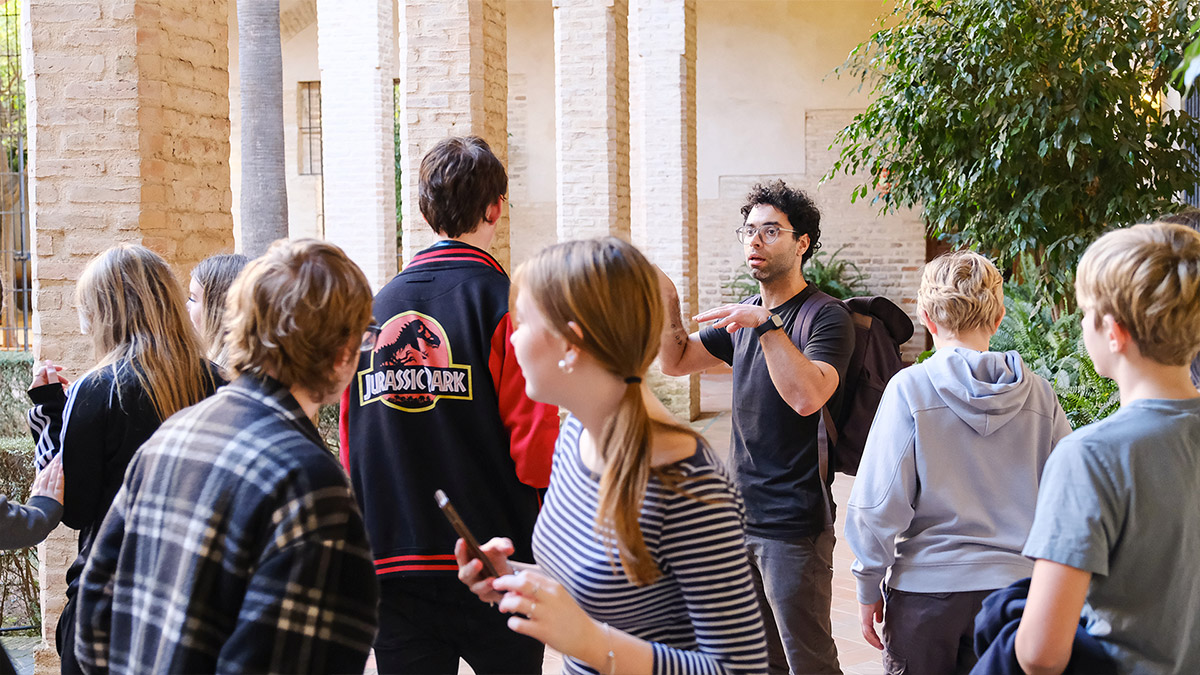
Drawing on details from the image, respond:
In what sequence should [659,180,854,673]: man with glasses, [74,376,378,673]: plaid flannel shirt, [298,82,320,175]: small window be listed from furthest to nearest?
[298,82,320,175]: small window → [659,180,854,673]: man with glasses → [74,376,378,673]: plaid flannel shirt

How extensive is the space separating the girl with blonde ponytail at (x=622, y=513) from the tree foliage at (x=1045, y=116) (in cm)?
532

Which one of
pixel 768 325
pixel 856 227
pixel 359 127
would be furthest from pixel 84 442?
pixel 856 227

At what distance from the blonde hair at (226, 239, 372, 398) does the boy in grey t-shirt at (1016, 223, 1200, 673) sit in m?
1.10

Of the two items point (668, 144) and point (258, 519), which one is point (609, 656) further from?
point (668, 144)

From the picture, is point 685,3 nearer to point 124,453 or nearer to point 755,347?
point 755,347

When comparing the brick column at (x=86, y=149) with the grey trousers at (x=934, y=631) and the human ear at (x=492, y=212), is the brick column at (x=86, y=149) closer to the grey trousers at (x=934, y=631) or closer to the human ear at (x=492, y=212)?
the human ear at (x=492, y=212)

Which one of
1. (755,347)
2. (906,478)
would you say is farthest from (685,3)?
(906,478)

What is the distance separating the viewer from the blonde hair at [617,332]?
142cm

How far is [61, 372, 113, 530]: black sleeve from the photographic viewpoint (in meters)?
2.31

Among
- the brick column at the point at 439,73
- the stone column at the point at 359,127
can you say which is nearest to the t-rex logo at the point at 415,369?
the brick column at the point at 439,73

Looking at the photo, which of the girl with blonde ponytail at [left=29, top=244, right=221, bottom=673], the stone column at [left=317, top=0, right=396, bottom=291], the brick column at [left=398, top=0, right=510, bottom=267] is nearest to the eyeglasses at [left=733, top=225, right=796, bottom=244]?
the girl with blonde ponytail at [left=29, top=244, right=221, bottom=673]

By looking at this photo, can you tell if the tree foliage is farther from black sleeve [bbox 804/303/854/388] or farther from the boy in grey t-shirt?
the boy in grey t-shirt

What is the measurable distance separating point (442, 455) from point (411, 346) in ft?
0.86

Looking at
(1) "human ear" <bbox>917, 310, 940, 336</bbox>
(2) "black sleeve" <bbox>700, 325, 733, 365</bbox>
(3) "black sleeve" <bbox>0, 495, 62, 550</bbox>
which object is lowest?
(3) "black sleeve" <bbox>0, 495, 62, 550</bbox>
